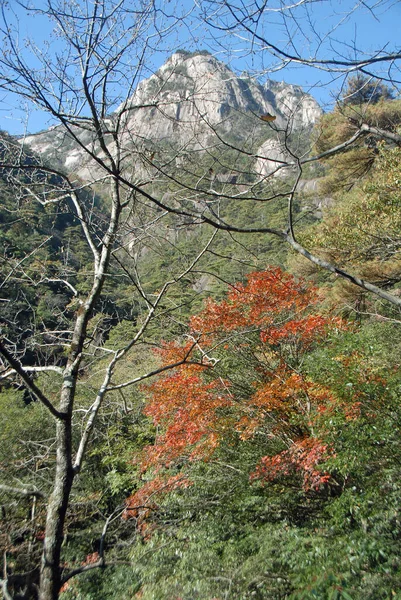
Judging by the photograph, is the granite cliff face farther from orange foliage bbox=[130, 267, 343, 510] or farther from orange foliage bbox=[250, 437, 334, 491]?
orange foliage bbox=[250, 437, 334, 491]

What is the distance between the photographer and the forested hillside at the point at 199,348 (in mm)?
2105

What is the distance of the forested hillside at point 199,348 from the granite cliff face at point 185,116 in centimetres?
2

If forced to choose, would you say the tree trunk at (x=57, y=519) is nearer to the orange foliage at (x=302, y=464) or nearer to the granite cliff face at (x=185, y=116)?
the granite cliff face at (x=185, y=116)

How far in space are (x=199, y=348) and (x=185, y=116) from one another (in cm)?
180

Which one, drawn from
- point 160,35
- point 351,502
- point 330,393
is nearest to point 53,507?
point 160,35

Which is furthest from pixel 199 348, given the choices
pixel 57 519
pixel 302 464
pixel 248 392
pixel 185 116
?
pixel 248 392

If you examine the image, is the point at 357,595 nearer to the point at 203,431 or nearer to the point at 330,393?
the point at 330,393

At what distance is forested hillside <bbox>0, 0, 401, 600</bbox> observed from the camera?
82.9 inches

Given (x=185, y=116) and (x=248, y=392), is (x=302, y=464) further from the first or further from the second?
(x=185, y=116)

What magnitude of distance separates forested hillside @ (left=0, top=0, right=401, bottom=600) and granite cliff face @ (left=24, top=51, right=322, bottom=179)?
2cm

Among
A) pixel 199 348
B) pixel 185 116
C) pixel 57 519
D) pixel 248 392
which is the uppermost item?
pixel 185 116

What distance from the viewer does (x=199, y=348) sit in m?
2.27

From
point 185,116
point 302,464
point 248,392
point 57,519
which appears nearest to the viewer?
point 57,519

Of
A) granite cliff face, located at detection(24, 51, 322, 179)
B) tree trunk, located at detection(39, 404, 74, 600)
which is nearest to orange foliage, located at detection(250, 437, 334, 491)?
tree trunk, located at detection(39, 404, 74, 600)
